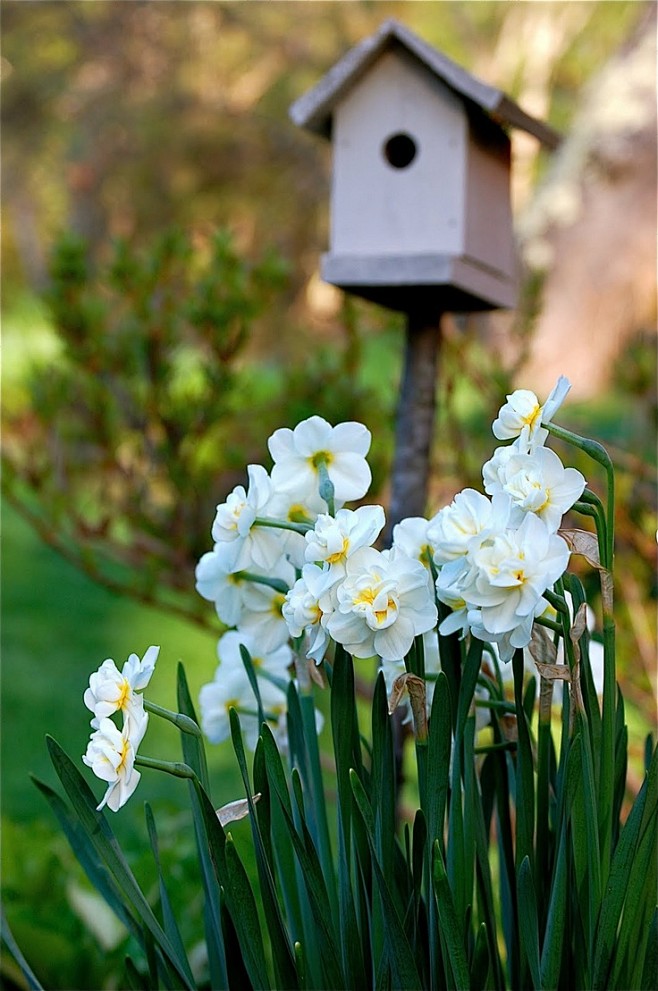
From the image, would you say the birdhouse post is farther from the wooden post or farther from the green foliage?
the green foliage

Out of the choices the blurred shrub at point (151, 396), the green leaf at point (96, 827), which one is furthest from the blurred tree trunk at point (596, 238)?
the green leaf at point (96, 827)

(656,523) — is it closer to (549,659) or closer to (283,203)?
(549,659)

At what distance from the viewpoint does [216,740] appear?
117 cm

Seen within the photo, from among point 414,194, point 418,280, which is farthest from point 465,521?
point 414,194

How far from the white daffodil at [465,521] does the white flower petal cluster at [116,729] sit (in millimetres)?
245

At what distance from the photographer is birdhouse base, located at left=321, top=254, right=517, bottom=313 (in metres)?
1.53

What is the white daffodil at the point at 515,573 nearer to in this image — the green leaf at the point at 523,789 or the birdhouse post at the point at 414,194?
the green leaf at the point at 523,789

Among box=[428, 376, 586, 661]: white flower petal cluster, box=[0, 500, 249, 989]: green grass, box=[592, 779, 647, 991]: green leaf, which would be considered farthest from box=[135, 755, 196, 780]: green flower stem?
box=[0, 500, 249, 989]: green grass

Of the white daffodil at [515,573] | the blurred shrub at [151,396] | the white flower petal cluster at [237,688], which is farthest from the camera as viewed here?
the blurred shrub at [151,396]

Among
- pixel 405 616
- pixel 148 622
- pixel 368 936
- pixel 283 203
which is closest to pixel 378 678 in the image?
pixel 405 616

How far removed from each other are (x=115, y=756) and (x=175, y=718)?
0.22 ft

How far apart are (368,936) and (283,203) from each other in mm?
9120

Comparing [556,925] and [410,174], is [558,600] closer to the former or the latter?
[556,925]

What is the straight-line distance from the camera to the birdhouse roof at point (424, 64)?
150 cm
